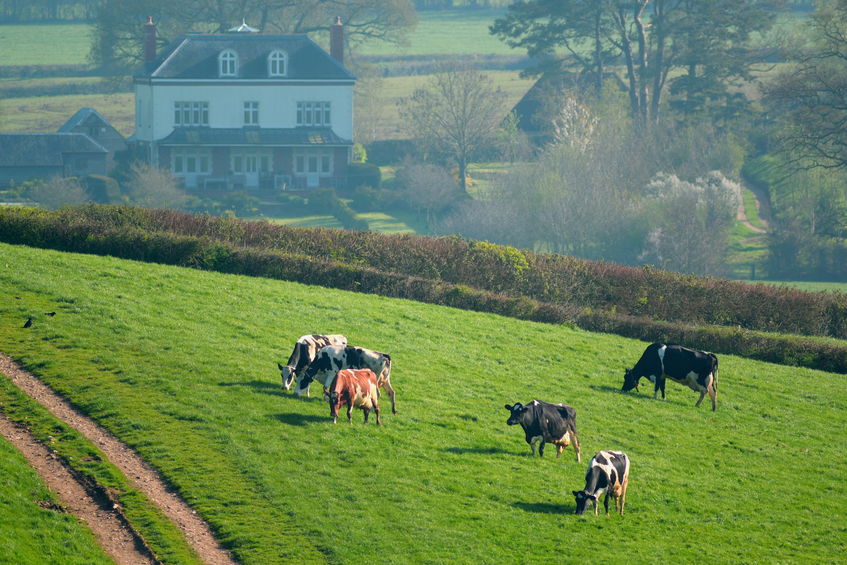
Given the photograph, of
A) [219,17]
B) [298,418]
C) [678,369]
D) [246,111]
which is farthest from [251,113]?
[298,418]

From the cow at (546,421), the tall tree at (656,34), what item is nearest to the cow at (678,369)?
the cow at (546,421)

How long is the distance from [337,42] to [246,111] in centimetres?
1189

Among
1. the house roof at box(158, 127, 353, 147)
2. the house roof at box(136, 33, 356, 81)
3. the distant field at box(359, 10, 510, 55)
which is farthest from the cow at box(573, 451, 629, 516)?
the distant field at box(359, 10, 510, 55)

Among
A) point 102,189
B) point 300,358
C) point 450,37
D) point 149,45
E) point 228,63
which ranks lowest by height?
point 300,358

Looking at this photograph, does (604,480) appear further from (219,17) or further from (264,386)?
(219,17)

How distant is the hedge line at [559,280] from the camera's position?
4144 cm

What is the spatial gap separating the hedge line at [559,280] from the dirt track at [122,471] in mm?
18495

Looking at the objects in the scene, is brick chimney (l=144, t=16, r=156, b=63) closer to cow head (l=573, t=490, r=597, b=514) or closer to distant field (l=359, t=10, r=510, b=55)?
distant field (l=359, t=10, r=510, b=55)

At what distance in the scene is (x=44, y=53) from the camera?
141 metres

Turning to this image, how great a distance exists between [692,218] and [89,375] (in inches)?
2466

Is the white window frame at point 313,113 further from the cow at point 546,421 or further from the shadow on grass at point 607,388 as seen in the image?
the cow at point 546,421

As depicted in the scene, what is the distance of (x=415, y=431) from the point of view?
74.0 feet

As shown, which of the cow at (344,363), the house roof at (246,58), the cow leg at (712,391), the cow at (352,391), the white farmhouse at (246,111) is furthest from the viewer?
the house roof at (246,58)

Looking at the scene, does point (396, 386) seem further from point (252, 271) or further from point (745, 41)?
point (745, 41)
